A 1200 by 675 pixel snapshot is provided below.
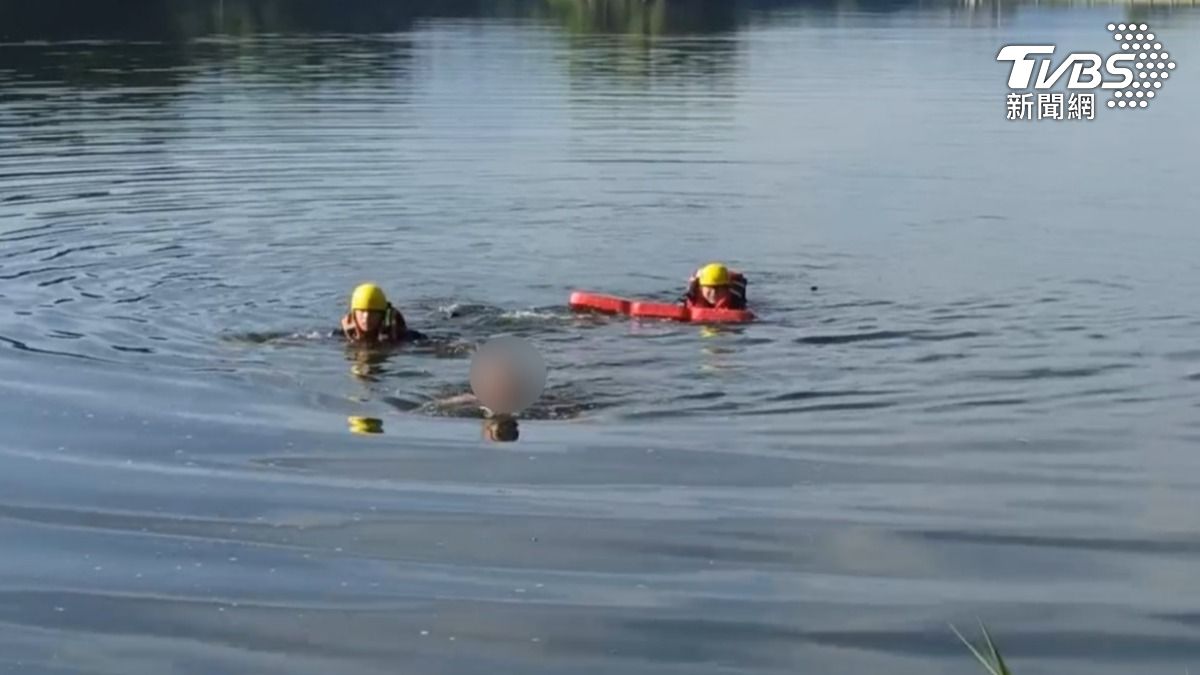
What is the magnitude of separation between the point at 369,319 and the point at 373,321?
38 mm

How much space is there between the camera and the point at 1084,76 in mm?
50312

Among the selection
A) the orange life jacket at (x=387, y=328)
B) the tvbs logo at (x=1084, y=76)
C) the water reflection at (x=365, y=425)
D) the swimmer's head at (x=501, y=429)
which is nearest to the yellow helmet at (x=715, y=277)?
the orange life jacket at (x=387, y=328)

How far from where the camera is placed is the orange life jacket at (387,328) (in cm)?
1664

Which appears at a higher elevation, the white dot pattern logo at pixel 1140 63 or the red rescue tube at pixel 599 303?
the red rescue tube at pixel 599 303

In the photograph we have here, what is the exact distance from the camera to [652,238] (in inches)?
925

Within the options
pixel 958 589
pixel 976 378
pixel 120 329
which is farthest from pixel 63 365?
pixel 958 589

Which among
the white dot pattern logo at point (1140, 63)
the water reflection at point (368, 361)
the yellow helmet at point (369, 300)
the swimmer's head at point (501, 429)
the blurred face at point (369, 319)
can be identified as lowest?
the white dot pattern logo at point (1140, 63)

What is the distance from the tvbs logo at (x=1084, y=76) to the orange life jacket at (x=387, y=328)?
80.4 feet

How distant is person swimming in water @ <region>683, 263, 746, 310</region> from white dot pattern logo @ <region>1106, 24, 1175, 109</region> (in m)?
26.3

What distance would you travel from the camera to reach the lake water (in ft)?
31.4

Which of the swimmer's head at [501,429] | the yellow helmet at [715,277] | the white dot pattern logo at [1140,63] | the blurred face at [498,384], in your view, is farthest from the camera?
the white dot pattern logo at [1140,63]

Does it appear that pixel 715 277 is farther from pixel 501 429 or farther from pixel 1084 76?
pixel 1084 76

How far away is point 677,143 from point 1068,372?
1862 cm

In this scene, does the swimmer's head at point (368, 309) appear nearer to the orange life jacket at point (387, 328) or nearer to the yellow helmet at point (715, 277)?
the orange life jacket at point (387, 328)
